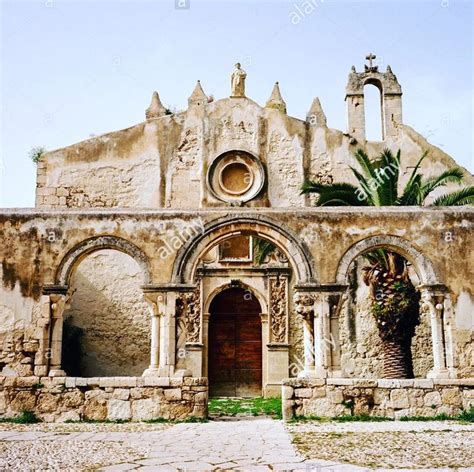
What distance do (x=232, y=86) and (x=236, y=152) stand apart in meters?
2.51

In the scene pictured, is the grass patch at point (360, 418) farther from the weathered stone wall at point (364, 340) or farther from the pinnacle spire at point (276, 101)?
the pinnacle spire at point (276, 101)

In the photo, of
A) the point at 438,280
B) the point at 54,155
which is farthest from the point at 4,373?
the point at 54,155

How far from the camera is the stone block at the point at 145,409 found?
10.5 m

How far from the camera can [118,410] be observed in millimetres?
10531

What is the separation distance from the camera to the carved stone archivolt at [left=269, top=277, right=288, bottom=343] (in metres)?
16.9

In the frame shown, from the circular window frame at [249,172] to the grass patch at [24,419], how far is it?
360 inches

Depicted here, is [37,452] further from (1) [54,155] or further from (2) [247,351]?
(1) [54,155]

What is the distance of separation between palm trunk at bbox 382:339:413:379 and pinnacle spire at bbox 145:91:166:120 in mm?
12368

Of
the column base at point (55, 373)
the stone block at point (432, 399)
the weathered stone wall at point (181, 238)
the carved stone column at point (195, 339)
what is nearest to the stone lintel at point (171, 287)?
the weathered stone wall at point (181, 238)

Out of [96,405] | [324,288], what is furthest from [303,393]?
[96,405]

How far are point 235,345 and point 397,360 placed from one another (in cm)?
590

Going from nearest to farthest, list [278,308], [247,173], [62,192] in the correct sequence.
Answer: [278,308] < [62,192] < [247,173]

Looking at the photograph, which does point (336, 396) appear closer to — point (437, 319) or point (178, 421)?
point (437, 319)

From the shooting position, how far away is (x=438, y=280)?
11.2 m
